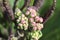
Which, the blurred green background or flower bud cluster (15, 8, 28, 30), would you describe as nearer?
flower bud cluster (15, 8, 28, 30)

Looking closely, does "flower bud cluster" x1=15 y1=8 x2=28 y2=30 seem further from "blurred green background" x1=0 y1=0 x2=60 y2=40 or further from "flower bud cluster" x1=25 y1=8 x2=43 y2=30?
"blurred green background" x1=0 y1=0 x2=60 y2=40

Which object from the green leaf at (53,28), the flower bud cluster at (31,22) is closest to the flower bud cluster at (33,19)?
the flower bud cluster at (31,22)

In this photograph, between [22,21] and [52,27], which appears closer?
[22,21]

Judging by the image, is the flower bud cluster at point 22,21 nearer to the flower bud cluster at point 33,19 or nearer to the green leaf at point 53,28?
the flower bud cluster at point 33,19

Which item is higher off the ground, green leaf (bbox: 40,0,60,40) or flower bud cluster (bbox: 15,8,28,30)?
flower bud cluster (bbox: 15,8,28,30)

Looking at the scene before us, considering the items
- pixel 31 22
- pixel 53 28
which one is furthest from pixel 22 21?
pixel 53 28

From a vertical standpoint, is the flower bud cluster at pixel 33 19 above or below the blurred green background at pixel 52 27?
above

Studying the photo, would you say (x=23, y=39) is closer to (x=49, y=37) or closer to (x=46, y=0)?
(x=49, y=37)

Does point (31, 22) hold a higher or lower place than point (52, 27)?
higher

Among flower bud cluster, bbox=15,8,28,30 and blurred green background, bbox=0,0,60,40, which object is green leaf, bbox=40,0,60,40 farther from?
flower bud cluster, bbox=15,8,28,30

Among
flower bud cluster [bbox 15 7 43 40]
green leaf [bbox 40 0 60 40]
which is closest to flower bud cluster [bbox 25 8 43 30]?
flower bud cluster [bbox 15 7 43 40]

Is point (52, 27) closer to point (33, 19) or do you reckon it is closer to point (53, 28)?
point (53, 28)

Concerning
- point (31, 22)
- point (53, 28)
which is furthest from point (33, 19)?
point (53, 28)

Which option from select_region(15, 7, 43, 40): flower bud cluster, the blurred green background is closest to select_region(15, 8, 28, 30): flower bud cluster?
select_region(15, 7, 43, 40): flower bud cluster
